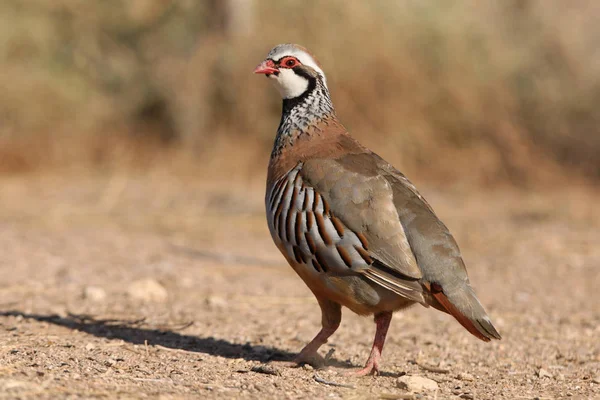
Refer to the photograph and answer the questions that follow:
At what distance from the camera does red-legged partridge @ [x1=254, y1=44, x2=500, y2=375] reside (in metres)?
3.88

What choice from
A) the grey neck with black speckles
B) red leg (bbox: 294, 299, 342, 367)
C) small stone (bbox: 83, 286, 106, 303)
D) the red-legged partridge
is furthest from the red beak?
small stone (bbox: 83, 286, 106, 303)

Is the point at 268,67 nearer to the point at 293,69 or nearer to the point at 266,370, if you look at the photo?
the point at 293,69

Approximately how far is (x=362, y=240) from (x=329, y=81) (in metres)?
7.55

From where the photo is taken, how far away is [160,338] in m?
4.84

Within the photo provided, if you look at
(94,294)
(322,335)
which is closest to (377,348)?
(322,335)

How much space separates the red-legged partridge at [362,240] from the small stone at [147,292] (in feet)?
6.15

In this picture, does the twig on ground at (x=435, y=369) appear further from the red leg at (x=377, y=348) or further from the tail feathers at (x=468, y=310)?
the tail feathers at (x=468, y=310)

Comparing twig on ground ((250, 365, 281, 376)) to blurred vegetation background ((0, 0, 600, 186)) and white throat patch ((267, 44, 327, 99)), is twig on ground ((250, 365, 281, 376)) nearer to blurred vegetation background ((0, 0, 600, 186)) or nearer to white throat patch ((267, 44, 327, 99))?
white throat patch ((267, 44, 327, 99))

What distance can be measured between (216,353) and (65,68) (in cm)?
915

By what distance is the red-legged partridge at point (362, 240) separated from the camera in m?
3.88

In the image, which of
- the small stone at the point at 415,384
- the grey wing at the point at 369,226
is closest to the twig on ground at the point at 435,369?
the small stone at the point at 415,384

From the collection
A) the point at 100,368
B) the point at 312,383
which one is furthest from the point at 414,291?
the point at 100,368

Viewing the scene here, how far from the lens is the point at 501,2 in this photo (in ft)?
41.2

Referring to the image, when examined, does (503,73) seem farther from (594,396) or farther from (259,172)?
(594,396)
